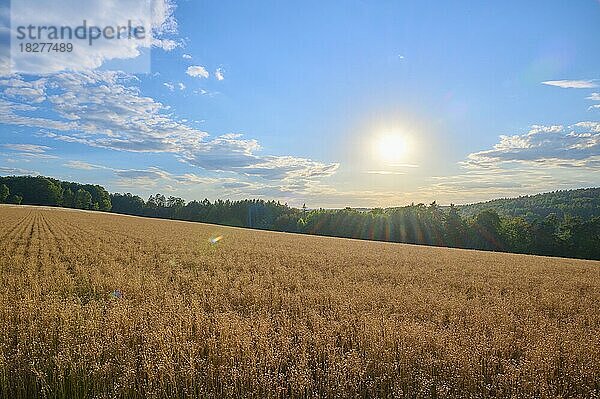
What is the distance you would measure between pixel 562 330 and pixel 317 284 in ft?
22.9

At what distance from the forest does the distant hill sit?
202 millimetres

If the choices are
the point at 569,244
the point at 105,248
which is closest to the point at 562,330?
the point at 105,248

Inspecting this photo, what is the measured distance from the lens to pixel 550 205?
123750mm

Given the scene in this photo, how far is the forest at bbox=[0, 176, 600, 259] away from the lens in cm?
6638

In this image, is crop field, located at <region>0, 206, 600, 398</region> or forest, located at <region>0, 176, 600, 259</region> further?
forest, located at <region>0, 176, 600, 259</region>

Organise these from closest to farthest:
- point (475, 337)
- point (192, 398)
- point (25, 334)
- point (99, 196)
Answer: point (192, 398) < point (25, 334) < point (475, 337) < point (99, 196)

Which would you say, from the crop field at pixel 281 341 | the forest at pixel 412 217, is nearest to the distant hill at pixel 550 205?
the forest at pixel 412 217

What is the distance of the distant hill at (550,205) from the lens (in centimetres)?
10876

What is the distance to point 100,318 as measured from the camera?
24.9 ft

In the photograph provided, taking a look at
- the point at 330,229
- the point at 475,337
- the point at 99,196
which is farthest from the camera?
the point at 99,196

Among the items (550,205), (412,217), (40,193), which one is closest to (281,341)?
(412,217)

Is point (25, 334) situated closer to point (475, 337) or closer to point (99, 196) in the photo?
point (475, 337)

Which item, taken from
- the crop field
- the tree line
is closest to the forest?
the tree line

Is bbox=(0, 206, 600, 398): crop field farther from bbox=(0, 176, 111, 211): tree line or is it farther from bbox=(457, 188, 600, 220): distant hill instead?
bbox=(0, 176, 111, 211): tree line
